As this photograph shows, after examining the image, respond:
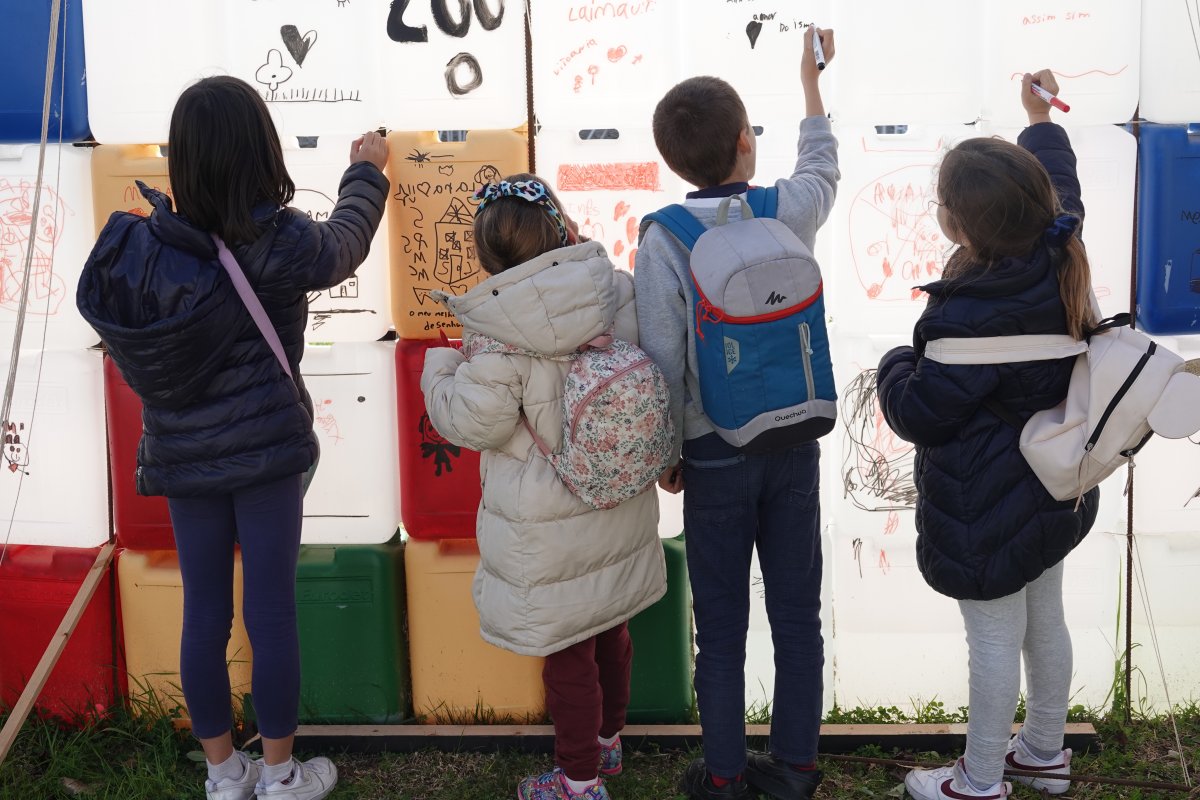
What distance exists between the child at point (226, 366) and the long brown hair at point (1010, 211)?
1.26m

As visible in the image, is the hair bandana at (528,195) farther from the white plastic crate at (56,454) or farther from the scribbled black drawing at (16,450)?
the scribbled black drawing at (16,450)

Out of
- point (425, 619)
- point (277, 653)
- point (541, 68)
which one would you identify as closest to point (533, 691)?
point (425, 619)

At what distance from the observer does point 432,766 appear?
2.69 m

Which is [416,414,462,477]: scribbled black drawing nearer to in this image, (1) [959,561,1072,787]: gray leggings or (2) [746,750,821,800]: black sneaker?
(2) [746,750,821,800]: black sneaker

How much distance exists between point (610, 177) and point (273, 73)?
88 centimetres

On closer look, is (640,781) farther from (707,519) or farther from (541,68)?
(541,68)

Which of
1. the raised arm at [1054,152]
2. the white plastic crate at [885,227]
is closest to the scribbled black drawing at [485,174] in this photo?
the white plastic crate at [885,227]

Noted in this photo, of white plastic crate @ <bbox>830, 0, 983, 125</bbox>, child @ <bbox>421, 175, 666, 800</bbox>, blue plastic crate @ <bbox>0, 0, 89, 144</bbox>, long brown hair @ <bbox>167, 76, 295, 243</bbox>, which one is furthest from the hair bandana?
blue plastic crate @ <bbox>0, 0, 89, 144</bbox>

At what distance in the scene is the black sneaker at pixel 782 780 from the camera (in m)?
2.36

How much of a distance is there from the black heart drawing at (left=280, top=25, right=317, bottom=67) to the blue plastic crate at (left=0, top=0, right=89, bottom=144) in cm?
52

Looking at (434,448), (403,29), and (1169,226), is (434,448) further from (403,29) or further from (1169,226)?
(1169,226)

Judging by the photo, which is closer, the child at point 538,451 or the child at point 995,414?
the child at point 995,414

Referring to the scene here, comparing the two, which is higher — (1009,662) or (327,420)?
(327,420)

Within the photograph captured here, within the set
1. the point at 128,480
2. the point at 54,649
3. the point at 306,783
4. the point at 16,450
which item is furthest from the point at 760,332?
the point at 16,450
